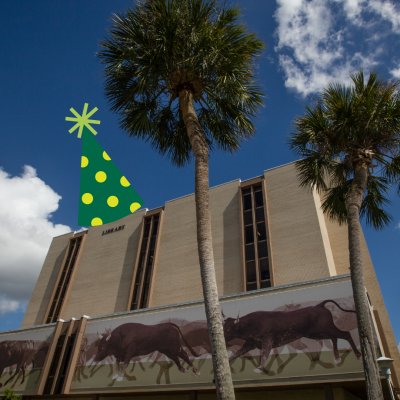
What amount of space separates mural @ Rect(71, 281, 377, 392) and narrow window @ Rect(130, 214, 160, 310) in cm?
1445

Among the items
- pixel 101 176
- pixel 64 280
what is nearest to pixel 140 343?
pixel 101 176

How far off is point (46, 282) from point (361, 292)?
1617 inches

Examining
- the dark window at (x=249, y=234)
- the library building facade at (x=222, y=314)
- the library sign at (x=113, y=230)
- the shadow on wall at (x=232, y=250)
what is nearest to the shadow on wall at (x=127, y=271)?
the library building facade at (x=222, y=314)

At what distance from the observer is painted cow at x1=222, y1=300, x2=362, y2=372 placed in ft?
41.4

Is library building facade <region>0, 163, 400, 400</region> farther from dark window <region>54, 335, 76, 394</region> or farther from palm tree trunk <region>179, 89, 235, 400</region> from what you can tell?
palm tree trunk <region>179, 89, 235, 400</region>

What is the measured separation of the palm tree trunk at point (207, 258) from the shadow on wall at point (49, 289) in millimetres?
36893

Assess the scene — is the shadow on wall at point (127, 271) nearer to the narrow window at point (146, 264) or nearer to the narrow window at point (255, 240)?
the narrow window at point (146, 264)

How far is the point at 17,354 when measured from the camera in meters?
20.1

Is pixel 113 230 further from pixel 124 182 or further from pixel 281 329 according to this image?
pixel 124 182

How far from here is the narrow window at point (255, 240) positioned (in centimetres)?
2691

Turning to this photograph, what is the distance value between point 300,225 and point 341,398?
16252 millimetres

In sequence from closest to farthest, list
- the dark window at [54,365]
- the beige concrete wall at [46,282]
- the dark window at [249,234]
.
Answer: the dark window at [54,365] < the dark window at [249,234] < the beige concrete wall at [46,282]

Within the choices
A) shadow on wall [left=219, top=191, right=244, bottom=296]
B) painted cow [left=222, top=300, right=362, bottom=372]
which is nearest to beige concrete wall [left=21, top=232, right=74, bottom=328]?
shadow on wall [left=219, top=191, right=244, bottom=296]

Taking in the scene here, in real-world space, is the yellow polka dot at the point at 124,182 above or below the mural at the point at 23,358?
above
